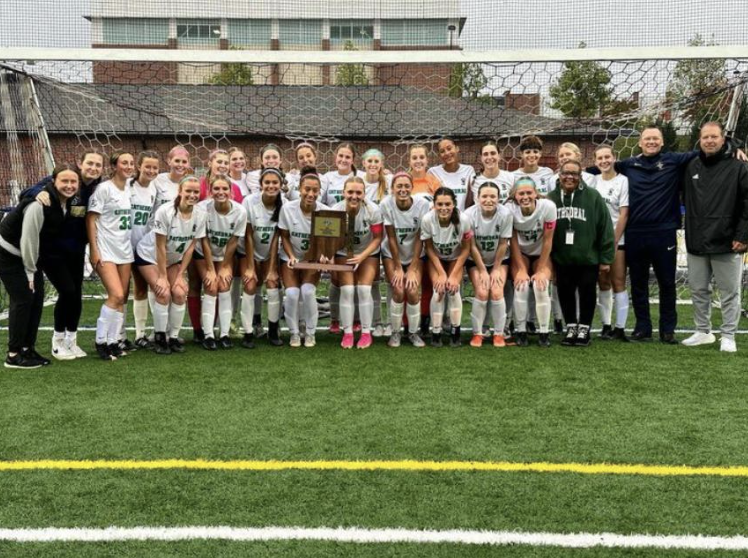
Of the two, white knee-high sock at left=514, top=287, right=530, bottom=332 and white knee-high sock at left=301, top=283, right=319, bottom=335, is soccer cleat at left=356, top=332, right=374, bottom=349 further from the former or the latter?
white knee-high sock at left=514, top=287, right=530, bottom=332

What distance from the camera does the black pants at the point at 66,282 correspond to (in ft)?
18.0

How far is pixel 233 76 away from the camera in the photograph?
11.4m

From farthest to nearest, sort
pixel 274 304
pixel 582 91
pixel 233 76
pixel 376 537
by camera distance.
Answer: pixel 233 76, pixel 582 91, pixel 274 304, pixel 376 537

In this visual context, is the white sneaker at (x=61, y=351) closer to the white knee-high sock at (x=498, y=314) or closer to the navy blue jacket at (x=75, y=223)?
the navy blue jacket at (x=75, y=223)

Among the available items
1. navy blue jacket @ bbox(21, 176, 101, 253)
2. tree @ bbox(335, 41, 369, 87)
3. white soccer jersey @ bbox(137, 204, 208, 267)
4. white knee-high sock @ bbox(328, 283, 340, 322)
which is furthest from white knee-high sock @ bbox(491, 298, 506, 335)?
tree @ bbox(335, 41, 369, 87)

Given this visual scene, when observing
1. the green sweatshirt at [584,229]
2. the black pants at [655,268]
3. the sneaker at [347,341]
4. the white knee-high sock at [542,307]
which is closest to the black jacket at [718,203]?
the black pants at [655,268]

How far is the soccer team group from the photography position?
5.82 meters

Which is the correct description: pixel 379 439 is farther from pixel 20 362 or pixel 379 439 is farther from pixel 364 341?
pixel 20 362

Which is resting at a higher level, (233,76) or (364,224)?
(233,76)

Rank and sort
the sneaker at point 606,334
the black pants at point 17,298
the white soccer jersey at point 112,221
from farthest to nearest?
the sneaker at point 606,334 → the white soccer jersey at point 112,221 → the black pants at point 17,298

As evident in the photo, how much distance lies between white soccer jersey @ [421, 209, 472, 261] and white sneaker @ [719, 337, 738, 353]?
2338mm

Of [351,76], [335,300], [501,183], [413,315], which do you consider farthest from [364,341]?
[351,76]

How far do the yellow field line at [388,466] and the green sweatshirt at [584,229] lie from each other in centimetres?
308

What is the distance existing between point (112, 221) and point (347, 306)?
211cm
